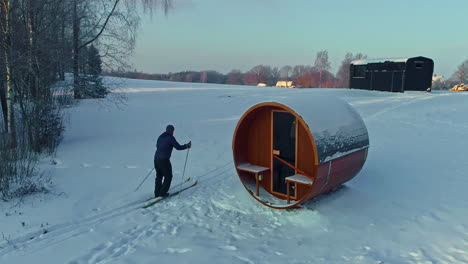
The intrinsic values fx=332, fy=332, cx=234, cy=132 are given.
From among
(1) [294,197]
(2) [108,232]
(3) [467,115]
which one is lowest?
(2) [108,232]

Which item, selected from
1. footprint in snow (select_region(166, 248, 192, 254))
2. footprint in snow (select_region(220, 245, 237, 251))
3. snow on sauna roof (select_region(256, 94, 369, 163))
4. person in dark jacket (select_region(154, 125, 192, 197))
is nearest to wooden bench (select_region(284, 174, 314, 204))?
snow on sauna roof (select_region(256, 94, 369, 163))

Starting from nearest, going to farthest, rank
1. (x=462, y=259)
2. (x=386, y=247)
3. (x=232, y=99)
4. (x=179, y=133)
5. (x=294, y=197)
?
(x=462, y=259) → (x=386, y=247) → (x=294, y=197) → (x=179, y=133) → (x=232, y=99)

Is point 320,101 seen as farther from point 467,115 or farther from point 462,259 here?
point 467,115

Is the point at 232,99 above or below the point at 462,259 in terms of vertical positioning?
above

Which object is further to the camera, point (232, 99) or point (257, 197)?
point (232, 99)

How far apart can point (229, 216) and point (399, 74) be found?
26.9 m

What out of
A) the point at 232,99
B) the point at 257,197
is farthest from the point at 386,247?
the point at 232,99

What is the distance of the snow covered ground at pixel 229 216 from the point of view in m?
5.28

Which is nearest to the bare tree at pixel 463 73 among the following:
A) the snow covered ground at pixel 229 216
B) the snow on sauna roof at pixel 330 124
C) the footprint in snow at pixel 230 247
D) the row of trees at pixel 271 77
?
the row of trees at pixel 271 77

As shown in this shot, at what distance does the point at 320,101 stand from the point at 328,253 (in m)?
3.22

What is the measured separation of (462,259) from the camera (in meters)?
5.00

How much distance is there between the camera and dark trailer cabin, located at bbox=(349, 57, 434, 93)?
28.3 meters

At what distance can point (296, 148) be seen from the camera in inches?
273

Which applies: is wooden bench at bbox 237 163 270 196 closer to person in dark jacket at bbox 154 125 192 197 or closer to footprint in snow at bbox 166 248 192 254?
person in dark jacket at bbox 154 125 192 197
